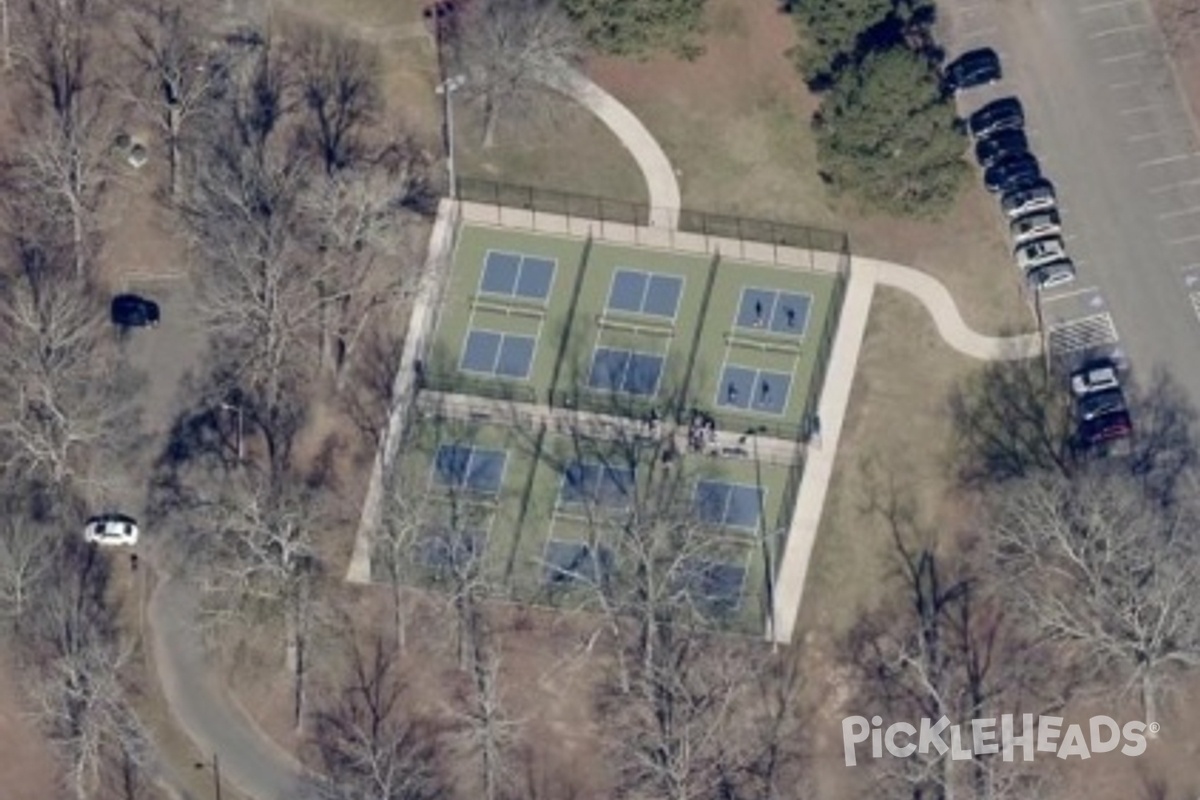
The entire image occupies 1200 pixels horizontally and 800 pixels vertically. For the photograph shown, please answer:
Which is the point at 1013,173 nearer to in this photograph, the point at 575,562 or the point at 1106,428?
the point at 1106,428

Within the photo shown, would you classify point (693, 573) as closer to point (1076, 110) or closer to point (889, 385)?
point (889, 385)

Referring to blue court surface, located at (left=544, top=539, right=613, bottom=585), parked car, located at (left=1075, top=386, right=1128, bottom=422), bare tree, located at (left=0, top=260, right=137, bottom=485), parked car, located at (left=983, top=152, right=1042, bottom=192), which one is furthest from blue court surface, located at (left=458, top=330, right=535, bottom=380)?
parked car, located at (left=1075, top=386, right=1128, bottom=422)

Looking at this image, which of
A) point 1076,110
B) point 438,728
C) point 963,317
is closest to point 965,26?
point 1076,110

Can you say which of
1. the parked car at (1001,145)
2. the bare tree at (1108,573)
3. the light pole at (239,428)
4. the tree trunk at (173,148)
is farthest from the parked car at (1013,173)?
the tree trunk at (173,148)

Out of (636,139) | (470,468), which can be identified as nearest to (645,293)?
(636,139)

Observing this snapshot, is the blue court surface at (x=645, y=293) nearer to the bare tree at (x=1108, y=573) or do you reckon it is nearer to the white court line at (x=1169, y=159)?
the bare tree at (x=1108, y=573)
